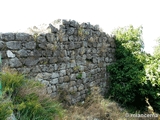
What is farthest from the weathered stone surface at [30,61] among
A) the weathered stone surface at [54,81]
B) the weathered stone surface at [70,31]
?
the weathered stone surface at [70,31]

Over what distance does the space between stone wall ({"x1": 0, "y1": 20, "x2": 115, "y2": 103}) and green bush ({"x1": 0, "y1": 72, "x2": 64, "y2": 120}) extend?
34.4 inches

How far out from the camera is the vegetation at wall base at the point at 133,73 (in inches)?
283

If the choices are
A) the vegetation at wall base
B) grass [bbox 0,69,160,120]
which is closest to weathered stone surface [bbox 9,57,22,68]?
grass [bbox 0,69,160,120]

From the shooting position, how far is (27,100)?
11.4ft

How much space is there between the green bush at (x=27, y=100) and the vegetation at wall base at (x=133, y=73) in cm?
431

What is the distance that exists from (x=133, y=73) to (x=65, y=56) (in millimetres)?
2891

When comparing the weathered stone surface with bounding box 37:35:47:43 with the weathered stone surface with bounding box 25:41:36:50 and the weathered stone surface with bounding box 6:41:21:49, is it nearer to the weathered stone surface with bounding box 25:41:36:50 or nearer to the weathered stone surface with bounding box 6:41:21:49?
the weathered stone surface with bounding box 25:41:36:50

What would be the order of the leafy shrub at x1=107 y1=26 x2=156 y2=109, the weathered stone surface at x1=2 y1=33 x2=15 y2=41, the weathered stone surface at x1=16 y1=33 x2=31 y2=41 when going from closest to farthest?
the weathered stone surface at x1=2 y1=33 x2=15 y2=41 < the weathered stone surface at x1=16 y1=33 x2=31 y2=41 < the leafy shrub at x1=107 y1=26 x2=156 y2=109

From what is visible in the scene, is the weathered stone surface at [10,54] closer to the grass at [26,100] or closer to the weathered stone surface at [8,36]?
the weathered stone surface at [8,36]

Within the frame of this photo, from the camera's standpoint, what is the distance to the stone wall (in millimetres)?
4617

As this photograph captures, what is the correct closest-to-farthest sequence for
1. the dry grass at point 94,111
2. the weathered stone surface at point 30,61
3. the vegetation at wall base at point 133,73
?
the weathered stone surface at point 30,61 → the dry grass at point 94,111 → the vegetation at wall base at point 133,73

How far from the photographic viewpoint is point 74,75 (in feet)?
20.4

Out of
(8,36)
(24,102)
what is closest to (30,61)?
(8,36)

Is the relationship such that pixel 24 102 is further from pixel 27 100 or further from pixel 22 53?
pixel 22 53
